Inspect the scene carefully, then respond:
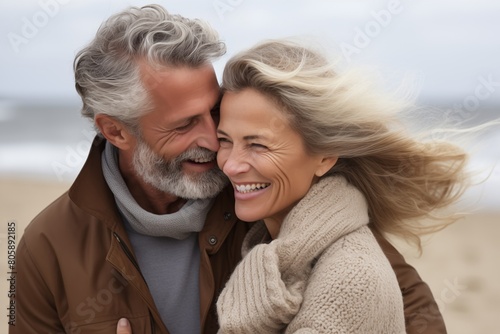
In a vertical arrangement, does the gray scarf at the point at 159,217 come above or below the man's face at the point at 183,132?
below

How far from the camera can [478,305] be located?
8.04 metres

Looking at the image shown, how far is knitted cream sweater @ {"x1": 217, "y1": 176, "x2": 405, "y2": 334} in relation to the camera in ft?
8.75

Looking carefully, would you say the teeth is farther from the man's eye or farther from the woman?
the man's eye

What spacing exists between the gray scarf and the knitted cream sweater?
42 centimetres

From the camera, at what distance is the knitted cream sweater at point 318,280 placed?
8.75 feet

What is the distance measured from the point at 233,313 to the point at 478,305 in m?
5.79

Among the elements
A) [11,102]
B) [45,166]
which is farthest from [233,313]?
[11,102]

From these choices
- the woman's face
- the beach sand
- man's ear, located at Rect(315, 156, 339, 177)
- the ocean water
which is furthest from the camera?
the ocean water

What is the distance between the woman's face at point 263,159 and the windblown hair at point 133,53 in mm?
382

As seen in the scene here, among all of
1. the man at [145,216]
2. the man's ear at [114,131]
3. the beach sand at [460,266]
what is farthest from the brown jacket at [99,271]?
the beach sand at [460,266]

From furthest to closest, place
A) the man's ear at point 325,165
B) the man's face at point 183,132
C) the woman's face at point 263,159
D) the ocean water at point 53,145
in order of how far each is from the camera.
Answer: the ocean water at point 53,145, the man's face at point 183,132, the man's ear at point 325,165, the woman's face at point 263,159

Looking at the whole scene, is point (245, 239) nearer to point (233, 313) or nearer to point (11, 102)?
point (233, 313)

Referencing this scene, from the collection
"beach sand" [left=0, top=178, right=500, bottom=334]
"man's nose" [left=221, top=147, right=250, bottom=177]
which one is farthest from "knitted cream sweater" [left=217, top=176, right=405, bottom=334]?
"beach sand" [left=0, top=178, right=500, bottom=334]

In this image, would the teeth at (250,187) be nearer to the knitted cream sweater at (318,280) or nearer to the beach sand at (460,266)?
the knitted cream sweater at (318,280)
